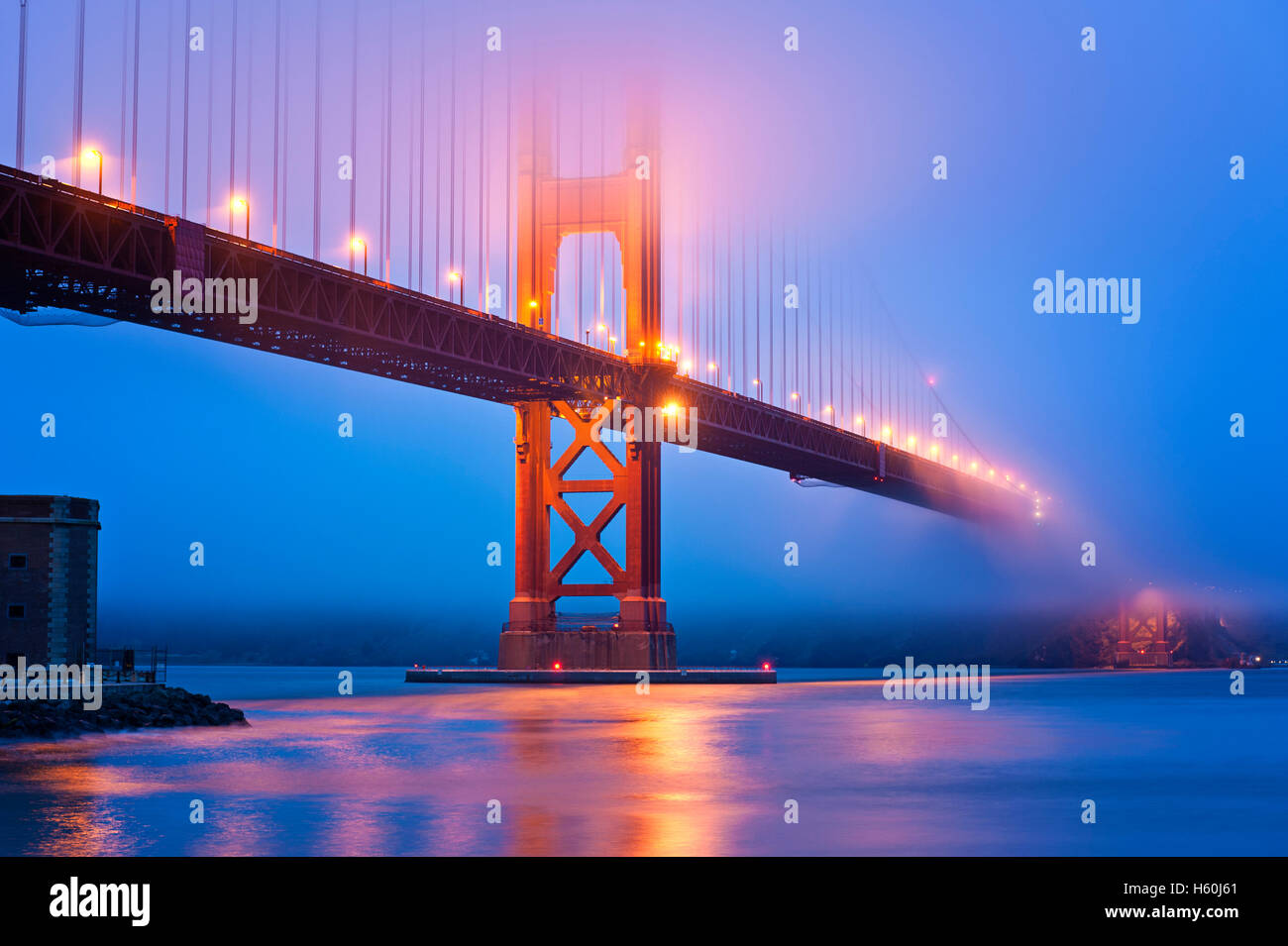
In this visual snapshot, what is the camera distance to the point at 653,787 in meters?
20.1

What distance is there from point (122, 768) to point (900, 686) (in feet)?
149

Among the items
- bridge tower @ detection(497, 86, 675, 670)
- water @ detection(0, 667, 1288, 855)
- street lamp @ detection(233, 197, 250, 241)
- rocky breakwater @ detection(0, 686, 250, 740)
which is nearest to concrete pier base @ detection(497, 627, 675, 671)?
bridge tower @ detection(497, 86, 675, 670)

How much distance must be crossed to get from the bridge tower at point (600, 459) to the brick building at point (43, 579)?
25.5 m

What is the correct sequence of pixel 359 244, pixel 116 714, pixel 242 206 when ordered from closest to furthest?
pixel 116 714 → pixel 242 206 → pixel 359 244

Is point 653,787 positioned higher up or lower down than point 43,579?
lower down

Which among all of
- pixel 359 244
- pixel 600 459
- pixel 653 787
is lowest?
pixel 653 787

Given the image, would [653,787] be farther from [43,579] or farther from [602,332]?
[602,332]

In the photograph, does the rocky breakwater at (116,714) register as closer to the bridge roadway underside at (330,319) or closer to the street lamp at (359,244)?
the bridge roadway underside at (330,319)

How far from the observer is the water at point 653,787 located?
14.8m

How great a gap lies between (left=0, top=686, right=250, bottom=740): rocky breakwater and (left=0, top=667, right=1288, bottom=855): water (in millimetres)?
781

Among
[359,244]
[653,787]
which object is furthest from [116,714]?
[359,244]

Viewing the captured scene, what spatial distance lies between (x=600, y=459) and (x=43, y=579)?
30302 millimetres

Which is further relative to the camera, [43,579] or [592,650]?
[592,650]
